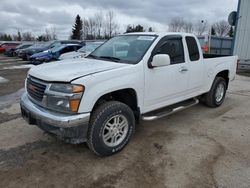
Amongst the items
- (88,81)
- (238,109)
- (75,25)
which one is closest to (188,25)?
(75,25)

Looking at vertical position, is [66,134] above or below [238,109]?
above

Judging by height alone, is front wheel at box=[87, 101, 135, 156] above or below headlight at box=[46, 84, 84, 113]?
below

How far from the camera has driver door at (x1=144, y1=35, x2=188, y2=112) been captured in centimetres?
373

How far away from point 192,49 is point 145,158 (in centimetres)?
252

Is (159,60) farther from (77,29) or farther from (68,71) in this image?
(77,29)

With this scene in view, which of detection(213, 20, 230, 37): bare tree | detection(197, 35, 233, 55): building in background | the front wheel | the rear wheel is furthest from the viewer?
detection(213, 20, 230, 37): bare tree

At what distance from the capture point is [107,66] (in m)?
3.38

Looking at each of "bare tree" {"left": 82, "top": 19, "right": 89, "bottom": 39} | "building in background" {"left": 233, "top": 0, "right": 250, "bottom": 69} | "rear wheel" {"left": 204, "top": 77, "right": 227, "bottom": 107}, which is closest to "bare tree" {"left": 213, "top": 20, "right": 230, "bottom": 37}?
"bare tree" {"left": 82, "top": 19, "right": 89, "bottom": 39}

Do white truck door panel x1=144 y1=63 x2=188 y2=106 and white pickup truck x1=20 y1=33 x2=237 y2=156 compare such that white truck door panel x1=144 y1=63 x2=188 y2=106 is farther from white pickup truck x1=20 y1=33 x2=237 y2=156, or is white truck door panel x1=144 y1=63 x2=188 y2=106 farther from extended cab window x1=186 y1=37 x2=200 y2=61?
extended cab window x1=186 y1=37 x2=200 y2=61

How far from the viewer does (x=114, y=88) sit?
320cm

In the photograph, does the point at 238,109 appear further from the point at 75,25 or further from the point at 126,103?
the point at 75,25

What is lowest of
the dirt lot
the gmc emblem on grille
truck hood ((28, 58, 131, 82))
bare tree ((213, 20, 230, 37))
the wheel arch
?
the dirt lot

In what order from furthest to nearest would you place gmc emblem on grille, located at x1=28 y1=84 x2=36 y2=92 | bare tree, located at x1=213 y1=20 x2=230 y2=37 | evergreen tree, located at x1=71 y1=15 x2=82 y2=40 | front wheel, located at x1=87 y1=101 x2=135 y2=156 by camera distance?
evergreen tree, located at x1=71 y1=15 x2=82 y2=40, bare tree, located at x1=213 y1=20 x2=230 y2=37, gmc emblem on grille, located at x1=28 y1=84 x2=36 y2=92, front wheel, located at x1=87 y1=101 x2=135 y2=156

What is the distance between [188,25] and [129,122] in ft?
176
